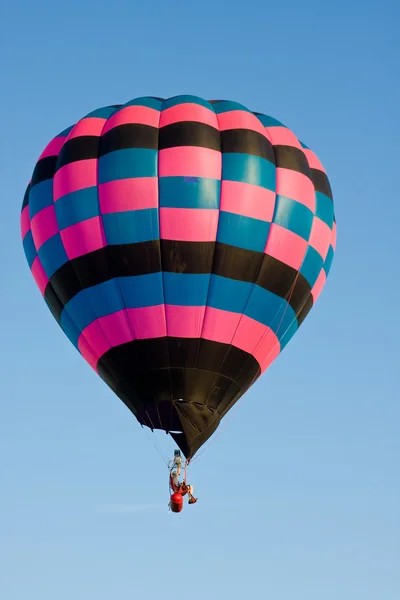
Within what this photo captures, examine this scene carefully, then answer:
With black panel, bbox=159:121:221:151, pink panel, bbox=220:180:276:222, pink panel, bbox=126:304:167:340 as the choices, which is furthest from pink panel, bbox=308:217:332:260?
pink panel, bbox=126:304:167:340

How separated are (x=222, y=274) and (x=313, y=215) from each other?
73.6 inches

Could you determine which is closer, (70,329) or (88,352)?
(88,352)

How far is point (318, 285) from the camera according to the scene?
800 inches

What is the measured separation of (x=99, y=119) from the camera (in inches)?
776

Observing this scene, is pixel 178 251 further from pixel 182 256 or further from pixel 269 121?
pixel 269 121

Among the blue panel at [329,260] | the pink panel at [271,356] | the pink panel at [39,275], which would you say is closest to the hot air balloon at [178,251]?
the pink panel at [271,356]

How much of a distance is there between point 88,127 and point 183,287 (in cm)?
279

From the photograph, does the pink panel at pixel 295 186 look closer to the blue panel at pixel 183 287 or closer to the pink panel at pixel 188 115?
the pink panel at pixel 188 115

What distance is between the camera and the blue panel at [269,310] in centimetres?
1888

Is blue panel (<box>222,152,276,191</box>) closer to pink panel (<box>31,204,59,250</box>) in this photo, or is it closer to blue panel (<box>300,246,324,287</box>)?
blue panel (<box>300,246,324,287</box>)

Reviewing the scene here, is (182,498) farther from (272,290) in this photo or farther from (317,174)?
(317,174)

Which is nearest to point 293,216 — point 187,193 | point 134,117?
point 187,193

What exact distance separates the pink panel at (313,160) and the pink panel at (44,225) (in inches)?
149

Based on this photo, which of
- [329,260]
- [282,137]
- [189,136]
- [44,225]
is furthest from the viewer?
[329,260]
